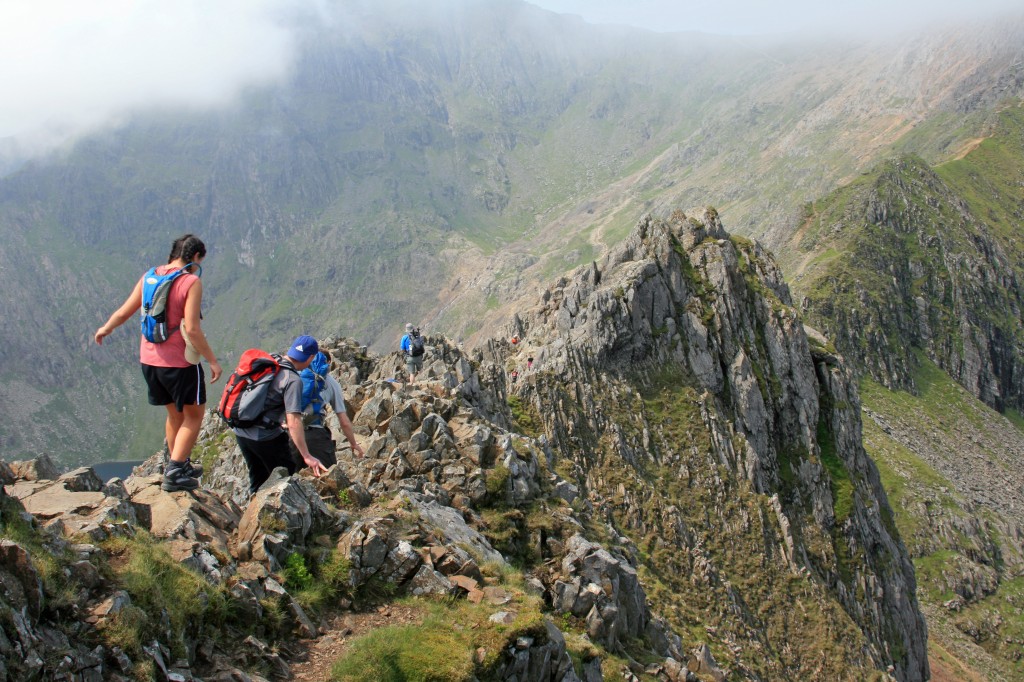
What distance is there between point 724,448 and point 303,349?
44.3 m

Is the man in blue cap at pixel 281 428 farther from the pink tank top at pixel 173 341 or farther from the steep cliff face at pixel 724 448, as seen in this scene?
the steep cliff face at pixel 724 448

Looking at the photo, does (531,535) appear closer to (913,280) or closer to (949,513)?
(949,513)

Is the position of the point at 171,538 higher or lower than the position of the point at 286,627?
higher

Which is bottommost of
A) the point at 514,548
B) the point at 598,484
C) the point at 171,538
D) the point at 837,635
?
the point at 837,635

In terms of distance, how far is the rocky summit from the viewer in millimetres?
9781

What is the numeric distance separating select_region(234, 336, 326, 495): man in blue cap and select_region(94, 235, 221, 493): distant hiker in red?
3.64 ft

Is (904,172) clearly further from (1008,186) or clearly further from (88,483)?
(88,483)

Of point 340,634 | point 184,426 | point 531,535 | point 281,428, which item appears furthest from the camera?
point 531,535

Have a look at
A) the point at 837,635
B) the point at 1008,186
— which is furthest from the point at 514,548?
the point at 1008,186

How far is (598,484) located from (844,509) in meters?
21.4

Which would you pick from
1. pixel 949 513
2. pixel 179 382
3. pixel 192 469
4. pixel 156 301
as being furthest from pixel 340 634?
pixel 949 513

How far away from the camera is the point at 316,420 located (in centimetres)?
1455

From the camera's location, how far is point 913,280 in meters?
149

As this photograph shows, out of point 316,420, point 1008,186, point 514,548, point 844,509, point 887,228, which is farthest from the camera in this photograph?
point 1008,186
